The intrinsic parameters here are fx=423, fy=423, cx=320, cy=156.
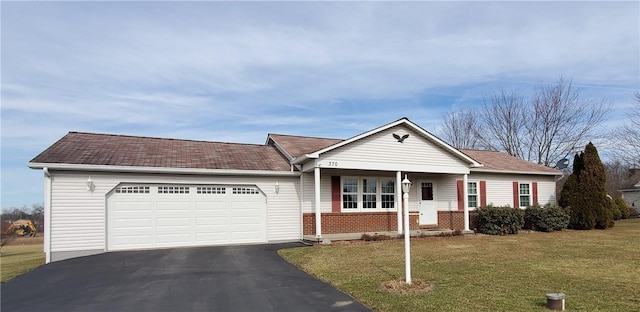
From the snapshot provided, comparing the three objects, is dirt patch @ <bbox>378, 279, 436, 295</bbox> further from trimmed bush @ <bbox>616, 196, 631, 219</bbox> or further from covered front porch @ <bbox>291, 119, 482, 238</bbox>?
trimmed bush @ <bbox>616, 196, 631, 219</bbox>

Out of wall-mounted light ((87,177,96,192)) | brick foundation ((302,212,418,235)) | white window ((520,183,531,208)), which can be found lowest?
brick foundation ((302,212,418,235))

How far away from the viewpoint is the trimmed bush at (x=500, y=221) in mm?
17516

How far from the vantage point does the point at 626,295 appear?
695 centimetres

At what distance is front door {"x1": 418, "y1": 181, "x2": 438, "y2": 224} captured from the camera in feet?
60.0

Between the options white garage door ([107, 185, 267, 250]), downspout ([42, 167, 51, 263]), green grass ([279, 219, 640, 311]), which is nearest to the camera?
green grass ([279, 219, 640, 311])

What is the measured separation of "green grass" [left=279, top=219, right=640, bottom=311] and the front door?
291 centimetres

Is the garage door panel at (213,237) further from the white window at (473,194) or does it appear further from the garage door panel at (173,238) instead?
the white window at (473,194)

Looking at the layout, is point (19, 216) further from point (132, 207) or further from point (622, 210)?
point (622, 210)

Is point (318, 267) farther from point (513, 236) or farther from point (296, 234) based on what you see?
point (513, 236)

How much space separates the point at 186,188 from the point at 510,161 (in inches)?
668

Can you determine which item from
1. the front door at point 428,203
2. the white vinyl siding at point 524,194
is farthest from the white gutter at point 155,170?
the white vinyl siding at point 524,194

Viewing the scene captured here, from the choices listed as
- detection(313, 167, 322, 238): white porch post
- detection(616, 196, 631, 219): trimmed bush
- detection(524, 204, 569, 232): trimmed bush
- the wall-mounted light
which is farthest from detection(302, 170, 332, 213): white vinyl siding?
detection(616, 196, 631, 219): trimmed bush

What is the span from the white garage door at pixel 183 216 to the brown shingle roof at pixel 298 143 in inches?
112

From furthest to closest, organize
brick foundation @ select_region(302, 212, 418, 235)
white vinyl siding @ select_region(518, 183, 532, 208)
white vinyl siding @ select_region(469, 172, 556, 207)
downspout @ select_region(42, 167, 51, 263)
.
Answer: white vinyl siding @ select_region(518, 183, 532, 208)
white vinyl siding @ select_region(469, 172, 556, 207)
brick foundation @ select_region(302, 212, 418, 235)
downspout @ select_region(42, 167, 51, 263)
